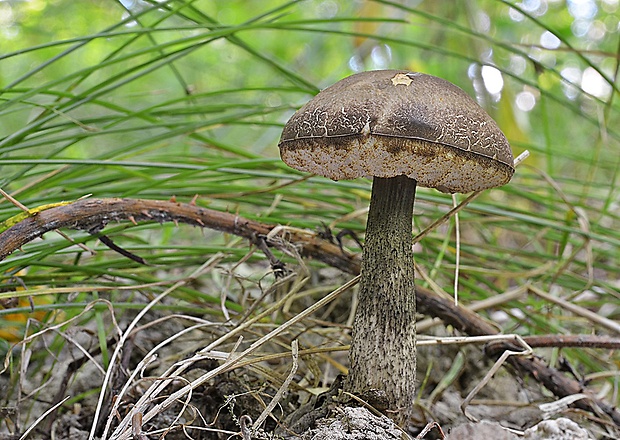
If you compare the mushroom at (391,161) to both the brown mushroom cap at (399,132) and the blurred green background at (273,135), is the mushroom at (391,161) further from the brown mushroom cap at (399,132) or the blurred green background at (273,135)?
the blurred green background at (273,135)

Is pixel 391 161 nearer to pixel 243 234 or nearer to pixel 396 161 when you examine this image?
pixel 396 161

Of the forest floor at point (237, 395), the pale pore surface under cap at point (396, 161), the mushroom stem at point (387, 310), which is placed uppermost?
the pale pore surface under cap at point (396, 161)

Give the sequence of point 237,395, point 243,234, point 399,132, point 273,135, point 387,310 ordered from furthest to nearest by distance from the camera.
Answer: point 273,135, point 243,234, point 387,310, point 237,395, point 399,132

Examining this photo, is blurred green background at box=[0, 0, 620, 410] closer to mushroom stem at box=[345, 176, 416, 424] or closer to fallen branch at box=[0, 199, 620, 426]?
fallen branch at box=[0, 199, 620, 426]

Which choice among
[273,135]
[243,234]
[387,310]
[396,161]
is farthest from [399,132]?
[273,135]

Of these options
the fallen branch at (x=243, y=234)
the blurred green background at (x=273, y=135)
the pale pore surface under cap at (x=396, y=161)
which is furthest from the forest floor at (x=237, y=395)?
the pale pore surface under cap at (x=396, y=161)

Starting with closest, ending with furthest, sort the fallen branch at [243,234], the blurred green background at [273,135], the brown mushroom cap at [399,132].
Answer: the brown mushroom cap at [399,132], the fallen branch at [243,234], the blurred green background at [273,135]

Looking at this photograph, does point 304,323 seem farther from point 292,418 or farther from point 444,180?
point 444,180
